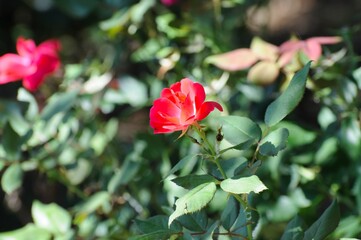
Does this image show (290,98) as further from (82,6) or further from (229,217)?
(82,6)

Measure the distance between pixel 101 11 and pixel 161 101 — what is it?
3.78 ft

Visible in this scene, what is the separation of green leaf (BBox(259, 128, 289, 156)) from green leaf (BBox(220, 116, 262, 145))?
0.10ft

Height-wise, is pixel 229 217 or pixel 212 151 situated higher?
pixel 212 151

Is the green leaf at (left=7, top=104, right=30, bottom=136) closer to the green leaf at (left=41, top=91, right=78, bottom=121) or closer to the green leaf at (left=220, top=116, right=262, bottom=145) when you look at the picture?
the green leaf at (left=41, top=91, right=78, bottom=121)

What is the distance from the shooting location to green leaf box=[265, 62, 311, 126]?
0.96m

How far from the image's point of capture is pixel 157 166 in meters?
1.67

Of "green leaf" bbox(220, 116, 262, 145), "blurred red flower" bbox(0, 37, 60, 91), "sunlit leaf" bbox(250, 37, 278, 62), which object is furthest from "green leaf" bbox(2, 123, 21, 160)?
"green leaf" bbox(220, 116, 262, 145)

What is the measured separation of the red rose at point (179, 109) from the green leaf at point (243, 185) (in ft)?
0.29

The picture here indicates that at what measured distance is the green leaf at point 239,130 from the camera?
3.28 ft

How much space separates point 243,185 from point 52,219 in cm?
68

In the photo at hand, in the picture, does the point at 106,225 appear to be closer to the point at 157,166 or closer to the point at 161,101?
the point at 157,166

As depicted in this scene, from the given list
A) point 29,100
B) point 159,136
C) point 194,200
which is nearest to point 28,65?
point 29,100

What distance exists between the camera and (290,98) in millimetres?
972

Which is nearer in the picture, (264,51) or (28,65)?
(264,51)
